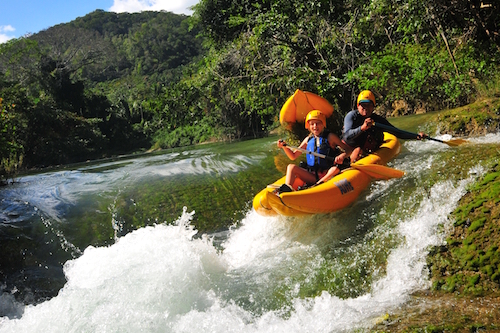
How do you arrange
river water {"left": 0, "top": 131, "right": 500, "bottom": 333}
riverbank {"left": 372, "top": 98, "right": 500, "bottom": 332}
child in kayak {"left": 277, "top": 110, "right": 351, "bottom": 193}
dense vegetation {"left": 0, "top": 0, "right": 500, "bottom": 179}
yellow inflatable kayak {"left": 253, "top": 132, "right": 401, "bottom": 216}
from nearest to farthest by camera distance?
riverbank {"left": 372, "top": 98, "right": 500, "bottom": 332}, river water {"left": 0, "top": 131, "right": 500, "bottom": 333}, yellow inflatable kayak {"left": 253, "top": 132, "right": 401, "bottom": 216}, child in kayak {"left": 277, "top": 110, "right": 351, "bottom": 193}, dense vegetation {"left": 0, "top": 0, "right": 500, "bottom": 179}

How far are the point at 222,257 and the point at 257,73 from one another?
23.8 ft

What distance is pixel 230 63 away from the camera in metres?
13.4

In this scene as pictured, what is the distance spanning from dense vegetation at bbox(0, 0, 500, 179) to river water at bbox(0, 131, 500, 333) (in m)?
2.89

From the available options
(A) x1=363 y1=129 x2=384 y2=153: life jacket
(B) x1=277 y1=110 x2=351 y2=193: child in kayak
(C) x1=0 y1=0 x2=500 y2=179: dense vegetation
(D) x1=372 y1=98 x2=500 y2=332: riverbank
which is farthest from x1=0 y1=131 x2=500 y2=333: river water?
(C) x1=0 y1=0 x2=500 y2=179: dense vegetation

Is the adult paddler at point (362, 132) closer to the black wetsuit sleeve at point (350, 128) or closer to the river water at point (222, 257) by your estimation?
the black wetsuit sleeve at point (350, 128)

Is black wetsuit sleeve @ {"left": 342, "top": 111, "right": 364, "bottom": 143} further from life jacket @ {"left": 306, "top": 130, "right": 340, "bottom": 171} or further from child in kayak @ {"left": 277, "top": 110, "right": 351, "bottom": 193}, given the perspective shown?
life jacket @ {"left": 306, "top": 130, "right": 340, "bottom": 171}

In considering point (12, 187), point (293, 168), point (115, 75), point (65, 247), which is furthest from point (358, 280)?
point (115, 75)

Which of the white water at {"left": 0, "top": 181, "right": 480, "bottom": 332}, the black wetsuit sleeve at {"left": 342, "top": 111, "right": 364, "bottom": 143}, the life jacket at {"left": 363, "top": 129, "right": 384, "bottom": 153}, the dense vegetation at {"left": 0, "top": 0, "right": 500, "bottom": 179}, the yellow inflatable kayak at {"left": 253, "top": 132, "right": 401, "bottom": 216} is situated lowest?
the white water at {"left": 0, "top": 181, "right": 480, "bottom": 332}

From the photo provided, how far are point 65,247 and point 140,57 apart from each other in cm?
6309

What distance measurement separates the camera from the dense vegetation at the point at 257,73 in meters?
8.71

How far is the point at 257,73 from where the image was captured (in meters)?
11.1

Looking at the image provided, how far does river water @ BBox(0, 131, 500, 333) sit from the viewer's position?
3.25m

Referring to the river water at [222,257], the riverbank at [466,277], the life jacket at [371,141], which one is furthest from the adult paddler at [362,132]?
the riverbank at [466,277]

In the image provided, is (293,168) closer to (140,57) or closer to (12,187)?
(12,187)
